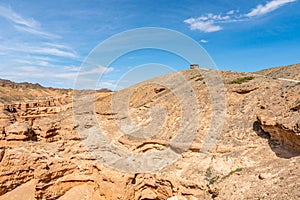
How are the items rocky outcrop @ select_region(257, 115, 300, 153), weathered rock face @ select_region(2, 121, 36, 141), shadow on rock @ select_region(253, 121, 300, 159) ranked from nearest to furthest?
1. rocky outcrop @ select_region(257, 115, 300, 153)
2. shadow on rock @ select_region(253, 121, 300, 159)
3. weathered rock face @ select_region(2, 121, 36, 141)

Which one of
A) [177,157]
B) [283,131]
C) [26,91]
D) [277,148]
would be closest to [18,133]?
[177,157]

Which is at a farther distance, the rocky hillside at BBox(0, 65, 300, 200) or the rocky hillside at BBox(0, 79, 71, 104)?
the rocky hillside at BBox(0, 79, 71, 104)

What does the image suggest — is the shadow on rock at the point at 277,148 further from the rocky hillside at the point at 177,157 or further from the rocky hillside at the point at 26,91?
the rocky hillside at the point at 26,91

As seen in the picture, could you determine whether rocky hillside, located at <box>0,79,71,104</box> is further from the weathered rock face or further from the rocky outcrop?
the rocky outcrop

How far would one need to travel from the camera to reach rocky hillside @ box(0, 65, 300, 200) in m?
12.1

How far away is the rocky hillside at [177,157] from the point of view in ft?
39.6

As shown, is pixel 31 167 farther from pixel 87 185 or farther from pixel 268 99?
pixel 268 99

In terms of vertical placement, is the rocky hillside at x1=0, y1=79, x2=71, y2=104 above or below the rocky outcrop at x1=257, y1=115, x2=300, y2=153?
above

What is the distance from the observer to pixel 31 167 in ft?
48.4

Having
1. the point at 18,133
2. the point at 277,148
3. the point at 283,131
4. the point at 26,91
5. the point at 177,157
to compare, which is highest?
the point at 26,91

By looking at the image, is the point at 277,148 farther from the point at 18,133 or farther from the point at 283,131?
the point at 18,133

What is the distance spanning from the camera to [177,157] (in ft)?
51.4

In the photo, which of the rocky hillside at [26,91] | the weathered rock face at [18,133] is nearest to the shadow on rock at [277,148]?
the weathered rock face at [18,133]

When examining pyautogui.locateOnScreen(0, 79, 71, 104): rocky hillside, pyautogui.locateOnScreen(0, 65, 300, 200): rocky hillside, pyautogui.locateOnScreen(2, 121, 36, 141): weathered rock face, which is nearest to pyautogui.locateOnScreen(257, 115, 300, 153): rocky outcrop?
pyautogui.locateOnScreen(0, 65, 300, 200): rocky hillside
